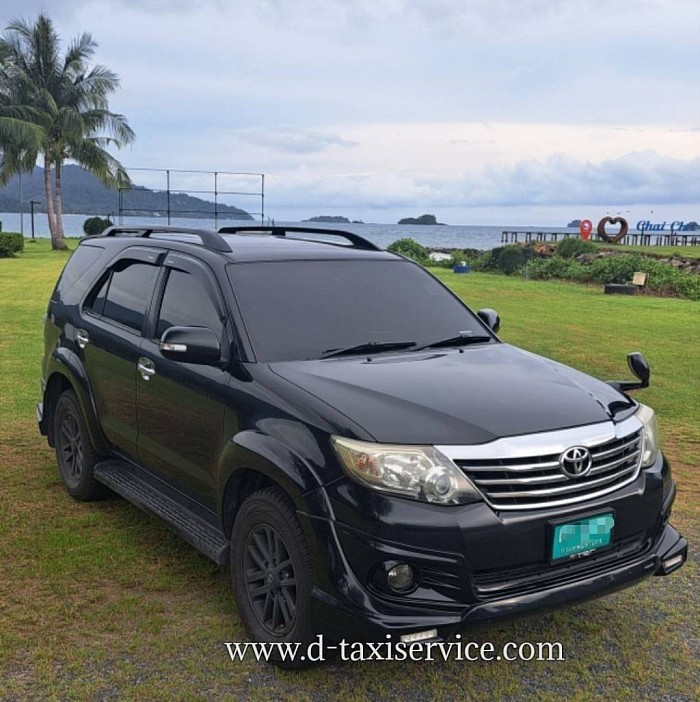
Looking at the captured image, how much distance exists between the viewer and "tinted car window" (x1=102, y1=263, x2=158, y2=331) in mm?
4863

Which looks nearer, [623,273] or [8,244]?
[623,273]

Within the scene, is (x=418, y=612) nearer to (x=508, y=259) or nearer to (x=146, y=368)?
(x=146, y=368)

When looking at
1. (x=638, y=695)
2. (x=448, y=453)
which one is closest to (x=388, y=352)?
(x=448, y=453)

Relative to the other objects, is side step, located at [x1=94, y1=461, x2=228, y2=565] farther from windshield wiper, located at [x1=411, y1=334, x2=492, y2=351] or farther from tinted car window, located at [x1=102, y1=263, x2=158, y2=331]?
windshield wiper, located at [x1=411, y1=334, x2=492, y2=351]

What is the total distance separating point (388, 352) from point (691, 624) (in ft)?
6.52

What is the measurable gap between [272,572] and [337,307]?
1.55 m

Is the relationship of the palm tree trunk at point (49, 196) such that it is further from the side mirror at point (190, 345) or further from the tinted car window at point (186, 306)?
the side mirror at point (190, 345)

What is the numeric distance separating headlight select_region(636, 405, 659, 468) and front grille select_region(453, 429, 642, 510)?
40cm

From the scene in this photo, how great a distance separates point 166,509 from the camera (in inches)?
173

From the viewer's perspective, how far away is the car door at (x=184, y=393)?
400 centimetres

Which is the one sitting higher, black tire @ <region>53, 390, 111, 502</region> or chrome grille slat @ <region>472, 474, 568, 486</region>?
chrome grille slat @ <region>472, 474, 568, 486</region>

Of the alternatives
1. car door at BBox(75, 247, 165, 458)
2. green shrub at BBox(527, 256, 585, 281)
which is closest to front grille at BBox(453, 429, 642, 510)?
car door at BBox(75, 247, 165, 458)

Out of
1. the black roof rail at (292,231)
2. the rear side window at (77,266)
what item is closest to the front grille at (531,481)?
the black roof rail at (292,231)

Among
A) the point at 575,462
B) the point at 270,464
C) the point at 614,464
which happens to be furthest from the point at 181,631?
the point at 614,464
